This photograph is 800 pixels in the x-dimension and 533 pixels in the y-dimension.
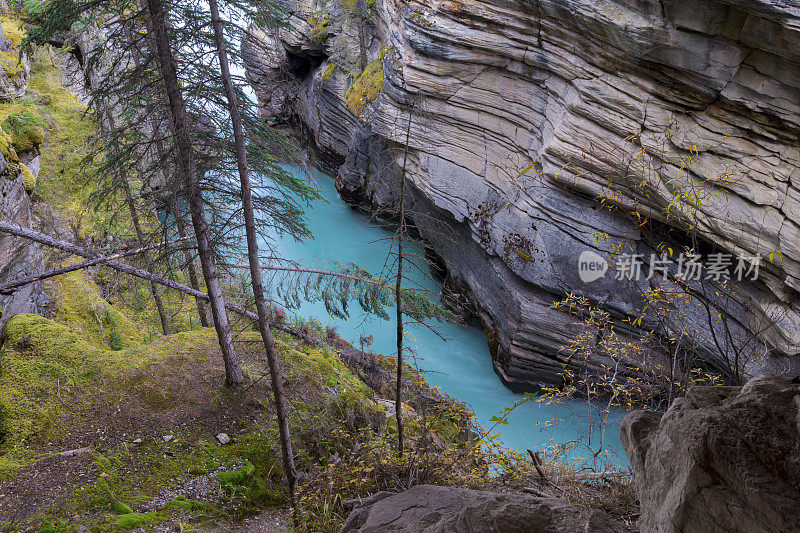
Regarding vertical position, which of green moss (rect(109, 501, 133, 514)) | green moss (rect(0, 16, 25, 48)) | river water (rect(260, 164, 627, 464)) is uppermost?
green moss (rect(0, 16, 25, 48))

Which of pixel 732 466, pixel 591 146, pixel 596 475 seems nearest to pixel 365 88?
pixel 591 146

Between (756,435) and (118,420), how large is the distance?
8876 mm

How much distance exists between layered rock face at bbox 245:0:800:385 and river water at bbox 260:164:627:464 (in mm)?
926

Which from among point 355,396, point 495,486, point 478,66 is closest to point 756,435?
point 495,486

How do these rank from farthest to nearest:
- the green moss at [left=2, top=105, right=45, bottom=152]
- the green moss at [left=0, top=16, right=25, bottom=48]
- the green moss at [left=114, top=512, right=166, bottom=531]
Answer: the green moss at [left=0, top=16, right=25, bottom=48]
the green moss at [left=2, top=105, right=45, bottom=152]
the green moss at [left=114, top=512, right=166, bottom=531]

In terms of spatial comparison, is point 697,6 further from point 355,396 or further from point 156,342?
point 156,342

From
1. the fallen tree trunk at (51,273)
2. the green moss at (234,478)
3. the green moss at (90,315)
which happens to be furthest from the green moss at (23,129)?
the green moss at (234,478)

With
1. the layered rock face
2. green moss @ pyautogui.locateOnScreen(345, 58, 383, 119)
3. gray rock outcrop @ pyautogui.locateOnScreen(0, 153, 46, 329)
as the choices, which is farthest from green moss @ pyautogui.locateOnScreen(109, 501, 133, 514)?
green moss @ pyautogui.locateOnScreen(345, 58, 383, 119)

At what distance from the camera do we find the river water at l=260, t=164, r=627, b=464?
12969 mm

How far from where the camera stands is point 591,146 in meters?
11.0

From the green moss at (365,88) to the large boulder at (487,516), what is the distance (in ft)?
50.9

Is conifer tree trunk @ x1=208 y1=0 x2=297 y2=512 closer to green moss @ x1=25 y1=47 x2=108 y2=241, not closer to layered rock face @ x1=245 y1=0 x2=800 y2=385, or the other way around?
layered rock face @ x1=245 y1=0 x2=800 y2=385

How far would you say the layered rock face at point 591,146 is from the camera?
905 centimetres

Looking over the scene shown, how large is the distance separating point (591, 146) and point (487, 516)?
31.0 ft
